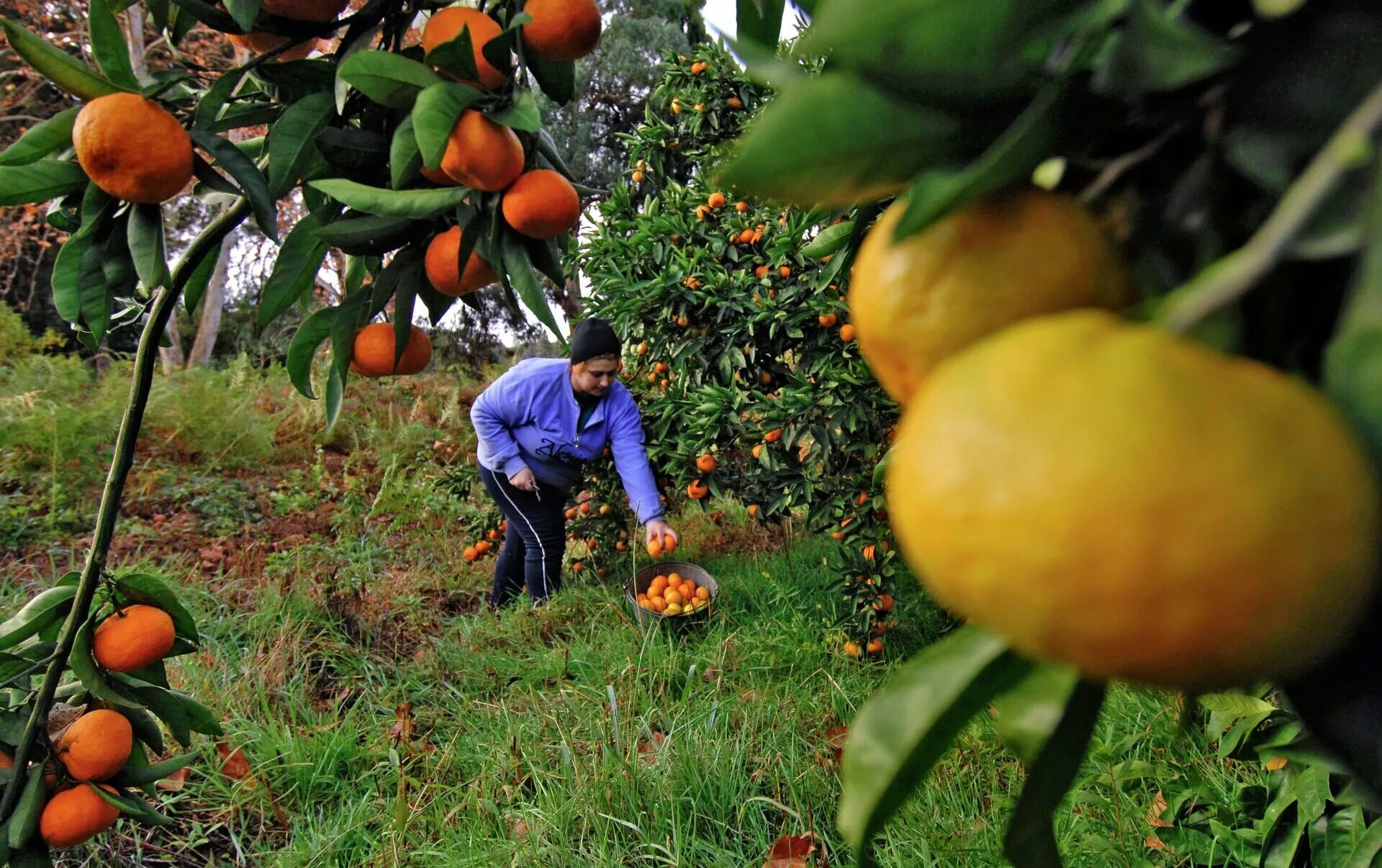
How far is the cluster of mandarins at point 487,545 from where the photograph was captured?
3.79 meters

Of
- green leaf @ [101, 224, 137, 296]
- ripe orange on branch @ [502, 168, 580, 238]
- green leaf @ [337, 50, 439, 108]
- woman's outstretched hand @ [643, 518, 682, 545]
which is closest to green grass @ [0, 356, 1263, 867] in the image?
woman's outstretched hand @ [643, 518, 682, 545]

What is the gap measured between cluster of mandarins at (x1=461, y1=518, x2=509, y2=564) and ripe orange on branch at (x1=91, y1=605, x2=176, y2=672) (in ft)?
9.31

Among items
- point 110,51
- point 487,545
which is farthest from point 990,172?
point 487,545

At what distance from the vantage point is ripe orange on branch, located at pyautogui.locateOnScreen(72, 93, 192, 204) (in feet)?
2.16

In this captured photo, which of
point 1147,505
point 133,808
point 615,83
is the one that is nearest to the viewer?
point 1147,505

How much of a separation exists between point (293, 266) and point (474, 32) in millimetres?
275

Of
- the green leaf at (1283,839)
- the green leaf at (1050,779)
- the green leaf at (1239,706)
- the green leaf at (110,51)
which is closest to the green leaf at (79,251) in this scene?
the green leaf at (110,51)

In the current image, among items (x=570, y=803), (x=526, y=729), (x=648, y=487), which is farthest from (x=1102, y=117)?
(x=648, y=487)

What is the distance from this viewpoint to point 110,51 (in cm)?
69

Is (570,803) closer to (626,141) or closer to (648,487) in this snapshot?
(648,487)

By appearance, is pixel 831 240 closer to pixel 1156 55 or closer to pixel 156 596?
pixel 1156 55

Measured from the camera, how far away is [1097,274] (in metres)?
0.23

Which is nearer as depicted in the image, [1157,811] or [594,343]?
[1157,811]

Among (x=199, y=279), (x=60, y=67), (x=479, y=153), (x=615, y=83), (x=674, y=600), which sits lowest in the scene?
(x=674, y=600)
